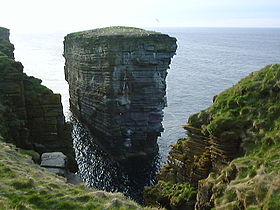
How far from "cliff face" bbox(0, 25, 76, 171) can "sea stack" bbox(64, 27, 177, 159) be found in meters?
21.6

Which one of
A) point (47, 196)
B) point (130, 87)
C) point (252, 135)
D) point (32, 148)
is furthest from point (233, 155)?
point (130, 87)

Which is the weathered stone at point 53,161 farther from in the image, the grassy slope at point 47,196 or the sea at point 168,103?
the sea at point 168,103

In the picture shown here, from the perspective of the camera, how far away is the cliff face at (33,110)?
1628 inches

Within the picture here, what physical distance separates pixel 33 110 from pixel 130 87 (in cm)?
2584

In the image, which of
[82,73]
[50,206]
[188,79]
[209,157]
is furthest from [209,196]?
[188,79]

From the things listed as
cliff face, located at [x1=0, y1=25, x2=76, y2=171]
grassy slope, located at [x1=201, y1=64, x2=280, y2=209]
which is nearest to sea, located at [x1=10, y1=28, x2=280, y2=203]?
cliff face, located at [x1=0, y1=25, x2=76, y2=171]

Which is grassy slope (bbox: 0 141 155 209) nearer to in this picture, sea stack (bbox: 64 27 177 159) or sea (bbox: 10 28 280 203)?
sea (bbox: 10 28 280 203)

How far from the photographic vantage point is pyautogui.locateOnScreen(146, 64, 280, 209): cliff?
2028cm

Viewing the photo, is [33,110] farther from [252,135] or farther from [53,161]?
[252,135]

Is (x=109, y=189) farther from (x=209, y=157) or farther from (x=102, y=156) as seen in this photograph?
(x=209, y=157)

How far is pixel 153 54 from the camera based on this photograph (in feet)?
217

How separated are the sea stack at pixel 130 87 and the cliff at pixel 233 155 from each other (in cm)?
3347

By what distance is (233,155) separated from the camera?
2683 centimetres

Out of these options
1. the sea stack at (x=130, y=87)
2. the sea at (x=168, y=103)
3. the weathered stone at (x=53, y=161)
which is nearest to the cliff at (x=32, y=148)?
the weathered stone at (x=53, y=161)
